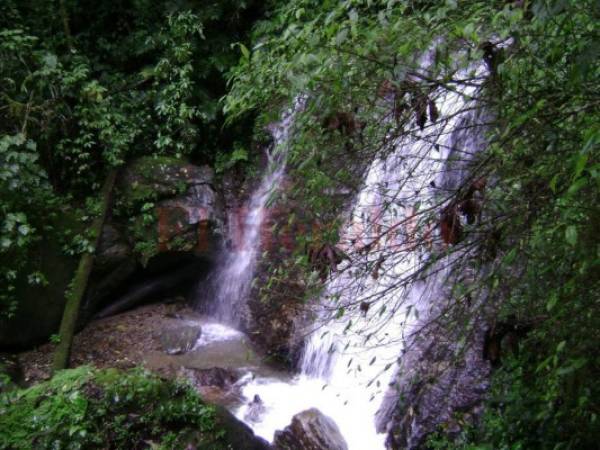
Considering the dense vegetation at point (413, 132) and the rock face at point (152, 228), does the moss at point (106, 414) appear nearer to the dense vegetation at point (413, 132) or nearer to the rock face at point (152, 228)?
the dense vegetation at point (413, 132)

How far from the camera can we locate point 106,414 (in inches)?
163

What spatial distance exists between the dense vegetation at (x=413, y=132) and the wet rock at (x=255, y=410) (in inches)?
66.1

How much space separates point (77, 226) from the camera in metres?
7.99

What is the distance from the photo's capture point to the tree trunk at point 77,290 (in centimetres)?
716

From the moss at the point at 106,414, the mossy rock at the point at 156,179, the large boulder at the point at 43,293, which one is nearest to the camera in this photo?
the moss at the point at 106,414

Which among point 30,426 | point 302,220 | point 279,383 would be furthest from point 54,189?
point 302,220

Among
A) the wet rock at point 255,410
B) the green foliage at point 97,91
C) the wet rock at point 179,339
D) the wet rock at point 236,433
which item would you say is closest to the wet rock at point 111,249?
the green foliage at point 97,91

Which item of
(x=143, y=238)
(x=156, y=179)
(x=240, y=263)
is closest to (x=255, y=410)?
(x=240, y=263)

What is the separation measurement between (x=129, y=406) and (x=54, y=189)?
5.05m

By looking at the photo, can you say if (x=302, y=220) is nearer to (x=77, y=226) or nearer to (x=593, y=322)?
(x=593, y=322)

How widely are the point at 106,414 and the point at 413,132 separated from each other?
3.03 m

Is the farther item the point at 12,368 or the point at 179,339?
Result: the point at 179,339

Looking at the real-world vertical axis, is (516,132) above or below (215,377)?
above

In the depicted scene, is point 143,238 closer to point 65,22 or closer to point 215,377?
point 215,377
